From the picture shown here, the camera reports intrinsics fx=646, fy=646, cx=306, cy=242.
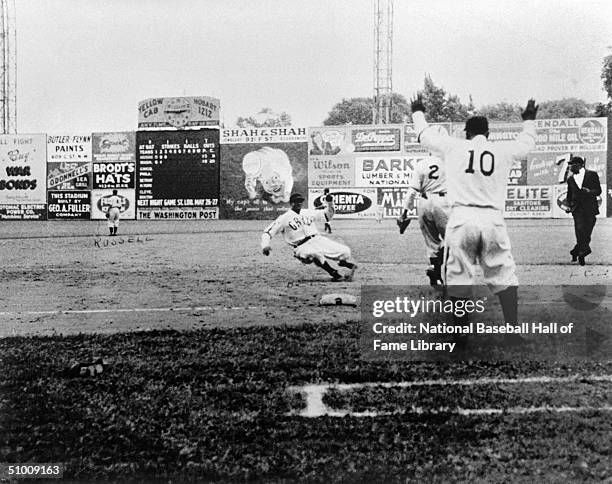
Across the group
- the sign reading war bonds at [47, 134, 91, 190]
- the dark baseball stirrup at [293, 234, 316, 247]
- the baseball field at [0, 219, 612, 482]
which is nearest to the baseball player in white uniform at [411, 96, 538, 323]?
the baseball field at [0, 219, 612, 482]

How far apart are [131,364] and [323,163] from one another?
3.67 metres

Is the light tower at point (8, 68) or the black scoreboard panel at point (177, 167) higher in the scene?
the light tower at point (8, 68)

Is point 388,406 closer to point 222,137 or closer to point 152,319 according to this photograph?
point 152,319

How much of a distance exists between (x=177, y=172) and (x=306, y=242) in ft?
4.65

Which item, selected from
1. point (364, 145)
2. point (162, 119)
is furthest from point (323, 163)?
point (162, 119)

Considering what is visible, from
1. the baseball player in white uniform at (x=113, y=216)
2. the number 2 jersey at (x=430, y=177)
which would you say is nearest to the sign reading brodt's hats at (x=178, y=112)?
the baseball player in white uniform at (x=113, y=216)

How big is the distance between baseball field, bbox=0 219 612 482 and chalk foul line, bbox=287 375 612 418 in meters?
0.01

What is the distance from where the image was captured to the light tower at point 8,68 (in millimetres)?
4031

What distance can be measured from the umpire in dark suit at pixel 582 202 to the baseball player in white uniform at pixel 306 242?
5.27ft

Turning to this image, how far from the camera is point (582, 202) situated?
474cm

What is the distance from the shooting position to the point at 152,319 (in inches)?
157

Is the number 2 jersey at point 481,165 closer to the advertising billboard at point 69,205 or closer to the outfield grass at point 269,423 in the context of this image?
the outfield grass at point 269,423

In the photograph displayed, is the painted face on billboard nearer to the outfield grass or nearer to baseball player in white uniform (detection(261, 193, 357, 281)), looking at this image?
baseball player in white uniform (detection(261, 193, 357, 281))

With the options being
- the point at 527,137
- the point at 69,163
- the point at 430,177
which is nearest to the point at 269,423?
the point at 527,137
